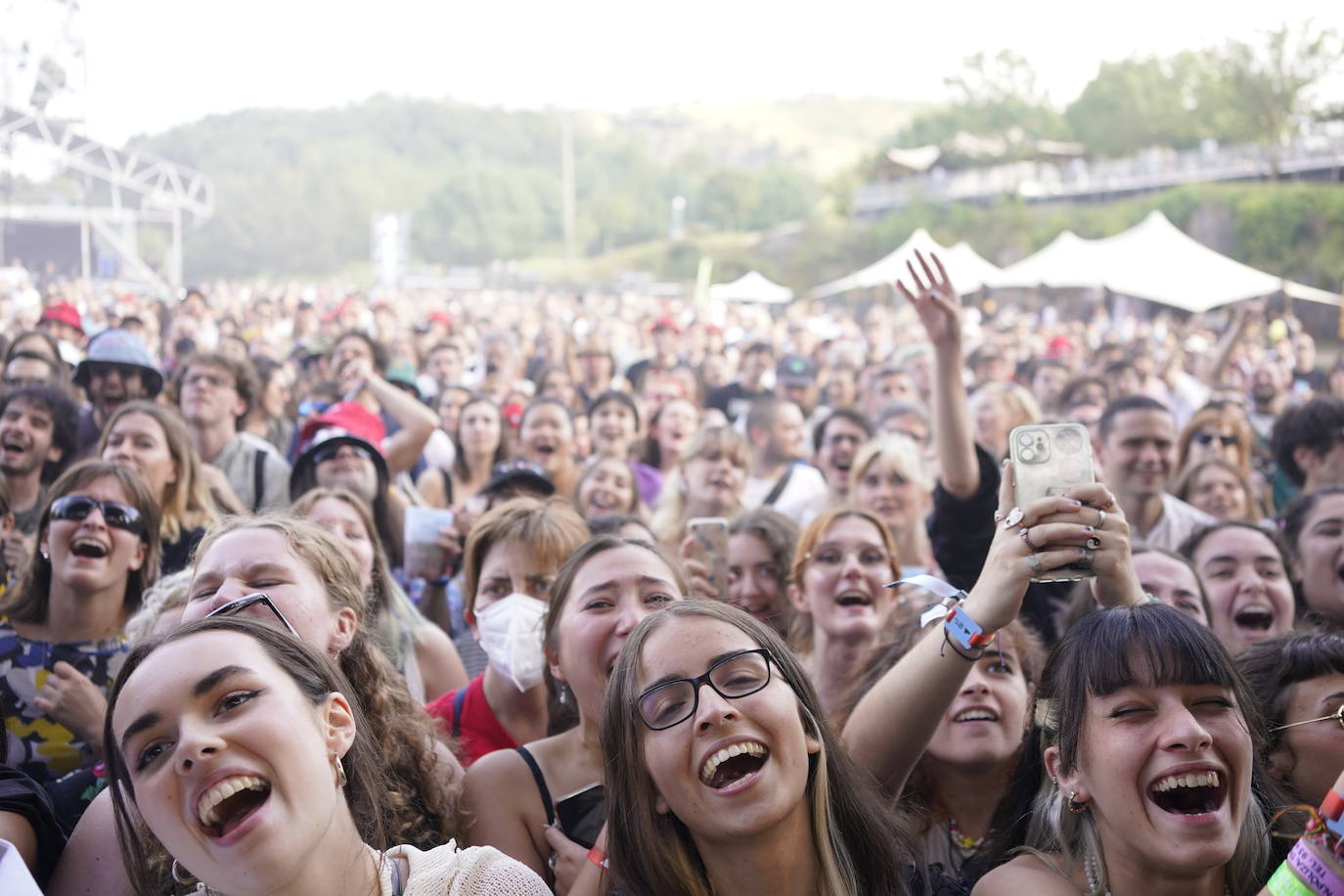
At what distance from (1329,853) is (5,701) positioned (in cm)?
323

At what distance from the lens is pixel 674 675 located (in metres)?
2.29

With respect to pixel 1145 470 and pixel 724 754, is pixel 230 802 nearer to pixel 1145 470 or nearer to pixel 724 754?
pixel 724 754

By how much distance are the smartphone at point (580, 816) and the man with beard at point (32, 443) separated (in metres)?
3.22

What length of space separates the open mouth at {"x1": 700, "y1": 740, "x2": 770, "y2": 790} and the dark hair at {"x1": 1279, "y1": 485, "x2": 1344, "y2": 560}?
117 inches

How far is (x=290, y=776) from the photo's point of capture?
2008 mm

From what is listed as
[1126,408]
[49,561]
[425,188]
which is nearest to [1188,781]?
[49,561]

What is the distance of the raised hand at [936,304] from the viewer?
3416 mm

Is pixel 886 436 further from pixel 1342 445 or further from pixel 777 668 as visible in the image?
pixel 777 668

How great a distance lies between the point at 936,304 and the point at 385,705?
1899mm

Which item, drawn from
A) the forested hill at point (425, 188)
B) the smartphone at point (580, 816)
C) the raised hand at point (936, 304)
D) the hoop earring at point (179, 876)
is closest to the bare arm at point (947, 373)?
the raised hand at point (936, 304)

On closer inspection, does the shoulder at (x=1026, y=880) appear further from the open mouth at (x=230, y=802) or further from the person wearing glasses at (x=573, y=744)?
the open mouth at (x=230, y=802)

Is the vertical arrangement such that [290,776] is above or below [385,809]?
above

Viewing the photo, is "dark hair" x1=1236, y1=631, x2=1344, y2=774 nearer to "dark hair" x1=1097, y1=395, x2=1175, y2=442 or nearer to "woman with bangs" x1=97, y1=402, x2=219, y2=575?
"dark hair" x1=1097, y1=395, x2=1175, y2=442

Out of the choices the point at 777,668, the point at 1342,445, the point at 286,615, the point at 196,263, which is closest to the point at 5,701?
the point at 286,615
